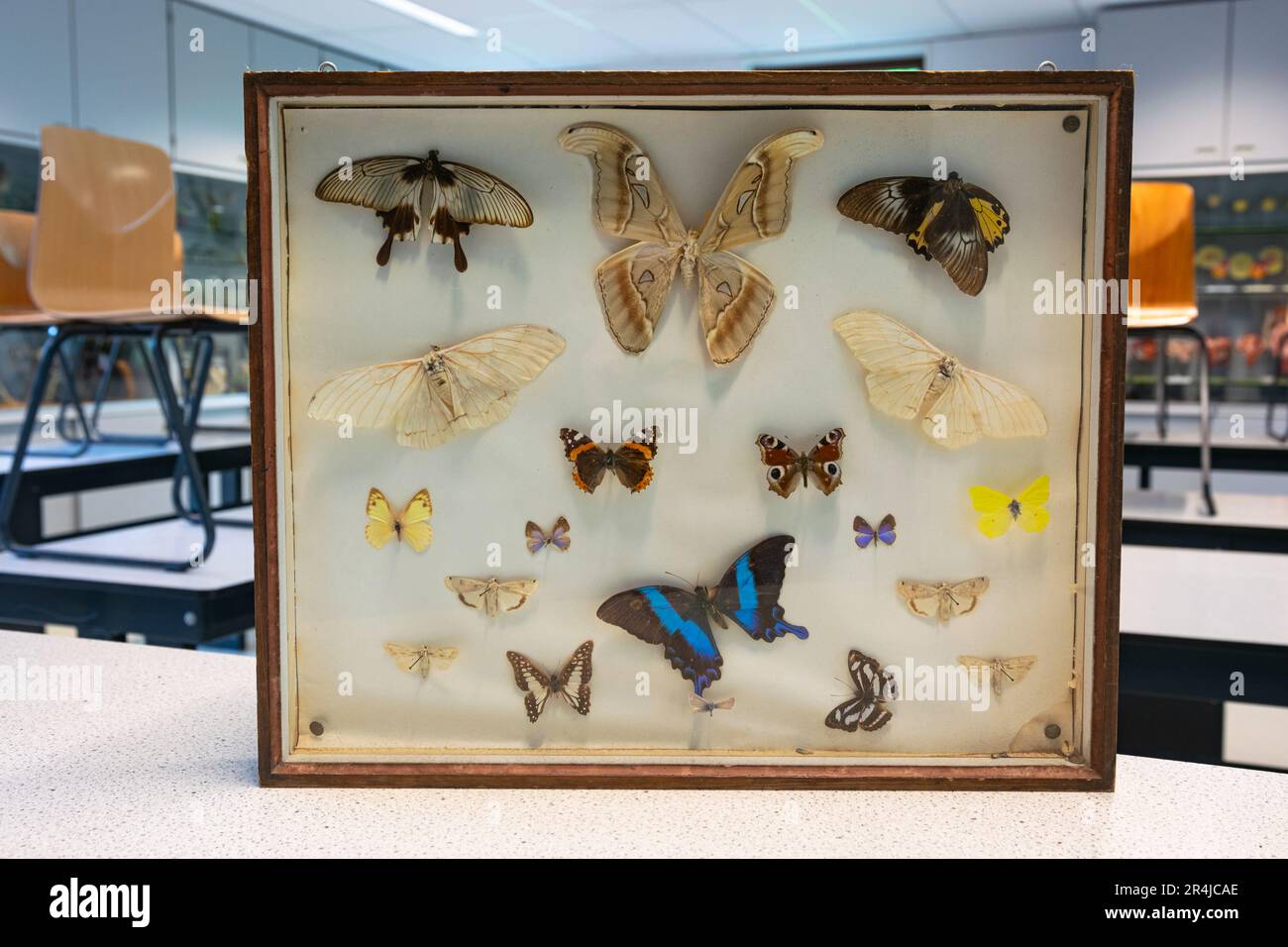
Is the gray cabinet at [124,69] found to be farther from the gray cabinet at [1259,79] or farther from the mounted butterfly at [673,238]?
the gray cabinet at [1259,79]

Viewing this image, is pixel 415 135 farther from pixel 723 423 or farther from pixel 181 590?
pixel 181 590

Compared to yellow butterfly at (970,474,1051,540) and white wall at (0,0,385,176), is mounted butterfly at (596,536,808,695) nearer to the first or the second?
yellow butterfly at (970,474,1051,540)

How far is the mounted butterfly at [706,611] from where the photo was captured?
0.63 m

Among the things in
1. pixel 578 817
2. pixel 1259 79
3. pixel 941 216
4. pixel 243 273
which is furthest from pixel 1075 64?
pixel 578 817

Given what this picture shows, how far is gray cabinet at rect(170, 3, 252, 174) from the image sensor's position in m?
5.12

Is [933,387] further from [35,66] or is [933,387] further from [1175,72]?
[1175,72]

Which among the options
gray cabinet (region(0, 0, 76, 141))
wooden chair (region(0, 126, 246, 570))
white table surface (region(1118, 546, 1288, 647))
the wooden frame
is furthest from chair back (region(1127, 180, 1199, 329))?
gray cabinet (region(0, 0, 76, 141))

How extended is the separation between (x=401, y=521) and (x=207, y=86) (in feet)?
17.9

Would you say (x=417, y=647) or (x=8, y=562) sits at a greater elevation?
(x=417, y=647)

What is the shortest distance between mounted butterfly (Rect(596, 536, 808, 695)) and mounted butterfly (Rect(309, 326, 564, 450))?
0.14 m

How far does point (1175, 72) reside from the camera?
17.2ft

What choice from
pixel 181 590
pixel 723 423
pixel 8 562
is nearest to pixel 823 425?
pixel 723 423
